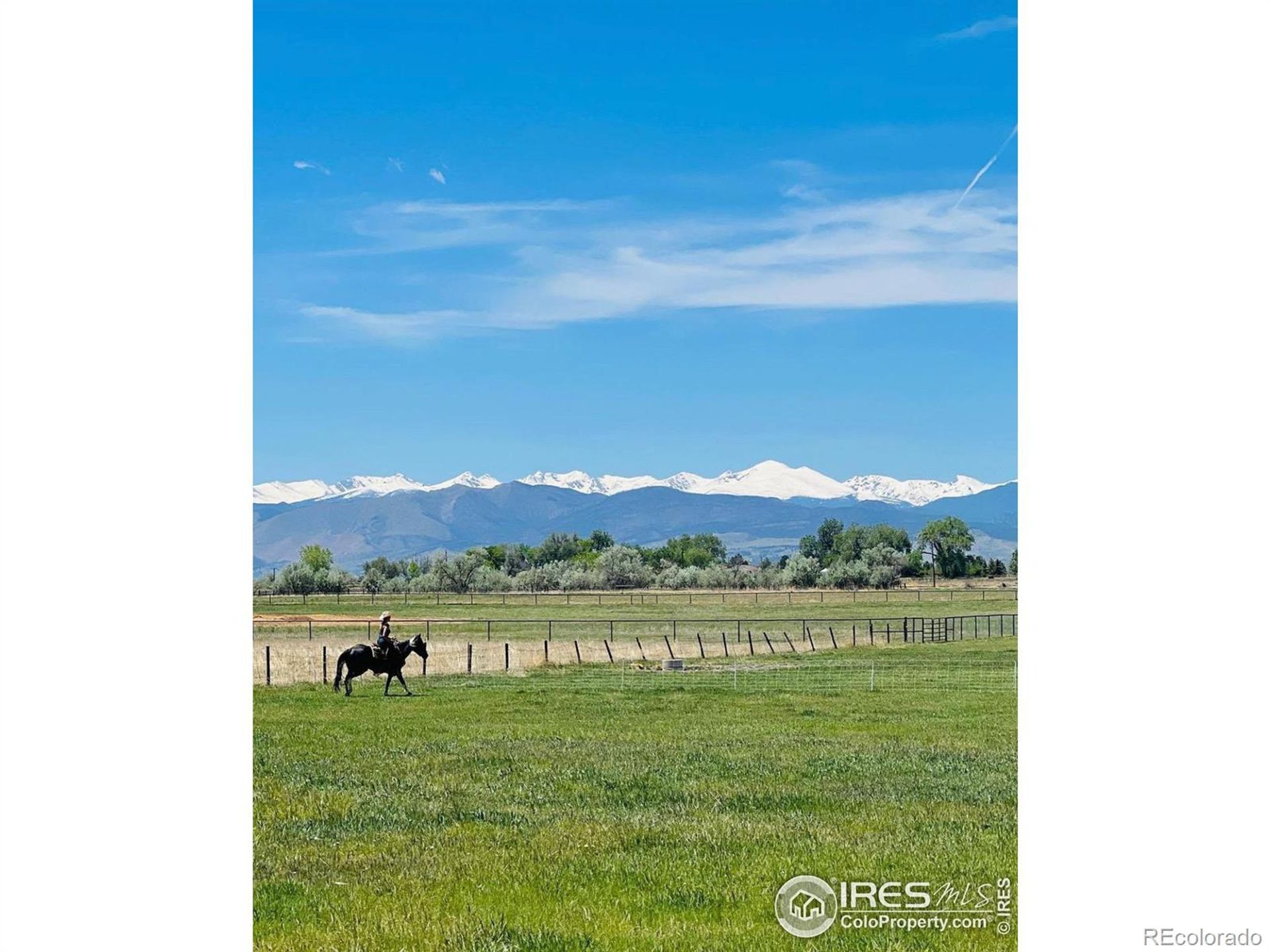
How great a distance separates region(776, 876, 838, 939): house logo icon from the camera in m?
4.93

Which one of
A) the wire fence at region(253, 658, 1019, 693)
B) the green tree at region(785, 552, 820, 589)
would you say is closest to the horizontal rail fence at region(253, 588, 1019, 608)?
the green tree at region(785, 552, 820, 589)

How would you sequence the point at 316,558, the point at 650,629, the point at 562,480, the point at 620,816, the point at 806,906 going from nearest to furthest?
the point at 806,906 < the point at 620,816 < the point at 562,480 < the point at 316,558 < the point at 650,629

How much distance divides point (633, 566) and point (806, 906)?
2403 millimetres

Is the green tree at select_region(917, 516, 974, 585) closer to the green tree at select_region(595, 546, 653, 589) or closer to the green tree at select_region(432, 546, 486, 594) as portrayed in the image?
the green tree at select_region(595, 546, 653, 589)

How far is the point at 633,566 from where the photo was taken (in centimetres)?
691

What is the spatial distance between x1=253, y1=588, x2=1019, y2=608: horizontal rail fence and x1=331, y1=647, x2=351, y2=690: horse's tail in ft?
2.29

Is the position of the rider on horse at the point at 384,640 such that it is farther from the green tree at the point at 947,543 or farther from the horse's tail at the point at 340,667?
the green tree at the point at 947,543

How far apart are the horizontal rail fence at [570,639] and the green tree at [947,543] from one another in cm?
99

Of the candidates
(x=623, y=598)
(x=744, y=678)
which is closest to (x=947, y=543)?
(x=623, y=598)

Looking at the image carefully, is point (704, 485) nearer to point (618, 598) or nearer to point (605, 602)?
point (618, 598)

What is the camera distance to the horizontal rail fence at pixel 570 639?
8.12 metres

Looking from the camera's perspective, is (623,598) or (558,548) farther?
(623,598)
